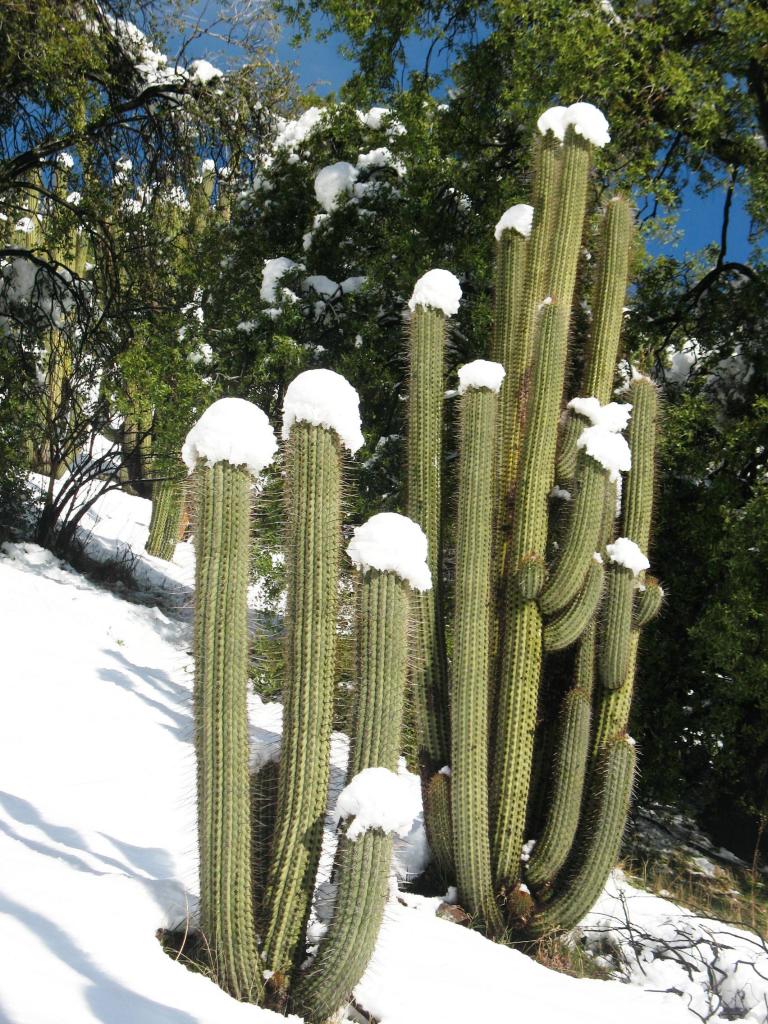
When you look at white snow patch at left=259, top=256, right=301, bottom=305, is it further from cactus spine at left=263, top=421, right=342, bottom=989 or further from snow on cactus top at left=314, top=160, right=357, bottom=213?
cactus spine at left=263, top=421, right=342, bottom=989

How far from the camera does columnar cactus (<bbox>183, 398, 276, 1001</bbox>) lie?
10.4 ft

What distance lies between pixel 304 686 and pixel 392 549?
2.02 feet

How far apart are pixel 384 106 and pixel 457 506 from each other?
22.3ft

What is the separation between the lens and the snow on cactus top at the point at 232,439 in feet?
10.3

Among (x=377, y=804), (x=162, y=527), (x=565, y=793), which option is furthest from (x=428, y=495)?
(x=162, y=527)

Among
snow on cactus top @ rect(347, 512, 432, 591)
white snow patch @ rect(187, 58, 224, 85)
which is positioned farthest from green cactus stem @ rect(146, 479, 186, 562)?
snow on cactus top @ rect(347, 512, 432, 591)

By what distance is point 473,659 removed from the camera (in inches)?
182

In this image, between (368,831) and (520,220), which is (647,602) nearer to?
(520,220)

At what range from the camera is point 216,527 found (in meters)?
3.15

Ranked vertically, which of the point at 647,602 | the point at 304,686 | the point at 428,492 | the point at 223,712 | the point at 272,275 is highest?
the point at 272,275

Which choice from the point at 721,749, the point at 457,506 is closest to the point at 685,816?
the point at 721,749

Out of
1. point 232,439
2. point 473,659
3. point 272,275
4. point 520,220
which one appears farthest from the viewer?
point 272,275

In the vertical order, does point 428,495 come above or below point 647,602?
above

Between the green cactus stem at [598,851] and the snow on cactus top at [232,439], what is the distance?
294cm
